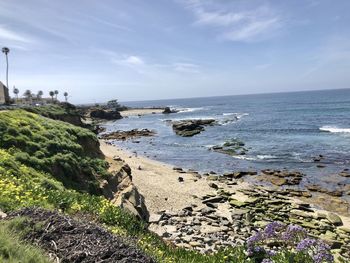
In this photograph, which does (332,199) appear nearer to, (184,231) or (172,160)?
(184,231)

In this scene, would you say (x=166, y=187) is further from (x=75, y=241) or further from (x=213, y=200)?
(x=75, y=241)

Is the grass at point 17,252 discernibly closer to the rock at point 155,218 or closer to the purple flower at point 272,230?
the purple flower at point 272,230

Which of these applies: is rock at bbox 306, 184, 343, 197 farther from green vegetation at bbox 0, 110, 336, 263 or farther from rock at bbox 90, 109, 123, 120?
rock at bbox 90, 109, 123, 120

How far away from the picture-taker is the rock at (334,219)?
19.1m

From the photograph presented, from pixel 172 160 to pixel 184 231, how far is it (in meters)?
22.5

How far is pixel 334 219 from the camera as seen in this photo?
19.5 meters

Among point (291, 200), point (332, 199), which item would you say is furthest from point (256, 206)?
point (332, 199)

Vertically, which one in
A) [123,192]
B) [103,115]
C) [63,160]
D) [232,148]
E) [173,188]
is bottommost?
[232,148]

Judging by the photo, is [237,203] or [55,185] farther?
[237,203]

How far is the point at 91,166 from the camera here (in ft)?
62.5

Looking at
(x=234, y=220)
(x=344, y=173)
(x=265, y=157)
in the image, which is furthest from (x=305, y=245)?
(x=265, y=157)

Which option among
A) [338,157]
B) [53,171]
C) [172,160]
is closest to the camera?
[53,171]

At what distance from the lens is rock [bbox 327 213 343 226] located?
1911cm

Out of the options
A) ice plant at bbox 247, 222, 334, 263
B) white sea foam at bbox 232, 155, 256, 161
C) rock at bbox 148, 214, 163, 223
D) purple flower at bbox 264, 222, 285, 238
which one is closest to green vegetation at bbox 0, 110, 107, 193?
rock at bbox 148, 214, 163, 223
